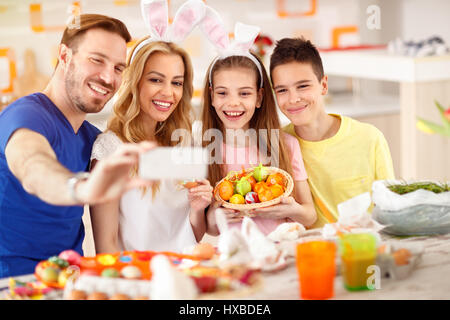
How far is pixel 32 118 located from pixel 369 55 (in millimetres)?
2036

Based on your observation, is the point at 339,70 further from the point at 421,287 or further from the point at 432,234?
the point at 421,287

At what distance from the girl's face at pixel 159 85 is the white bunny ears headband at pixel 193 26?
0.05m

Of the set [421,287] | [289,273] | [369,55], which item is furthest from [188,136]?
[369,55]

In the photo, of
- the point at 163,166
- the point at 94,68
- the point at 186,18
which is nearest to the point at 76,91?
the point at 94,68

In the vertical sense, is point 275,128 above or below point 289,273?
above

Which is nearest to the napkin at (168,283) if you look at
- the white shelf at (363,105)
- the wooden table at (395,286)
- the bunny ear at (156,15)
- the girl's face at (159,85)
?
the wooden table at (395,286)

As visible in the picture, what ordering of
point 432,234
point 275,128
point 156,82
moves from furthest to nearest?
1. point 275,128
2. point 156,82
3. point 432,234

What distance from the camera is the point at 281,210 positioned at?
1.38 meters

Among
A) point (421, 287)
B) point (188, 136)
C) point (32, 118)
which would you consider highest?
point (32, 118)

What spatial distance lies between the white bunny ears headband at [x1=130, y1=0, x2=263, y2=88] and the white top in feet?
0.92

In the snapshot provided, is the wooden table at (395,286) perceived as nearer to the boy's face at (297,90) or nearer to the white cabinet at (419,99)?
the boy's face at (297,90)

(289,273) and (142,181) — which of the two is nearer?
(142,181)

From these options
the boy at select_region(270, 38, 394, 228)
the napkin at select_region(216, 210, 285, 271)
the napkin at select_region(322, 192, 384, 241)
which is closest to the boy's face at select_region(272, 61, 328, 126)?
the boy at select_region(270, 38, 394, 228)

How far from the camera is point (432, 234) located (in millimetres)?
1294
